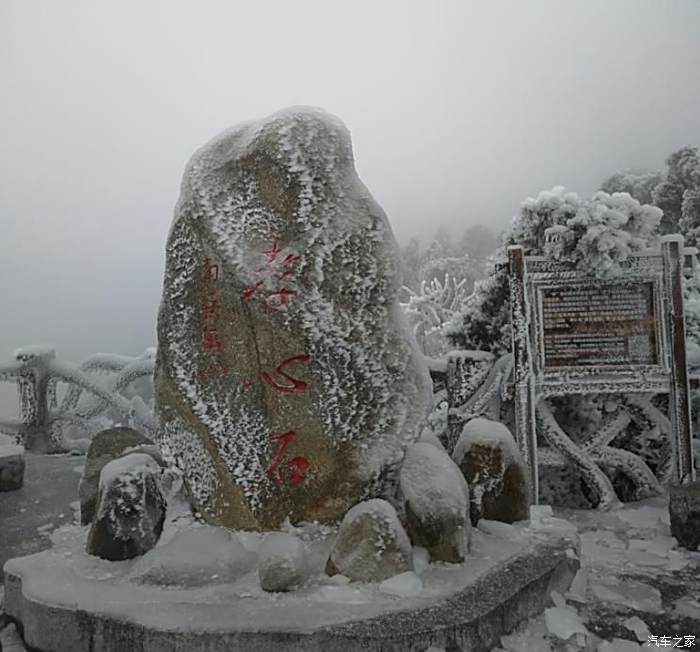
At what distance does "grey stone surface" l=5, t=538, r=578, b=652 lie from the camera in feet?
7.88

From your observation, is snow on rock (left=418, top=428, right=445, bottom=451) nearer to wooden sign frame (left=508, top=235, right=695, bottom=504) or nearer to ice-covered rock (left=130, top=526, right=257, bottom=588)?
ice-covered rock (left=130, top=526, right=257, bottom=588)

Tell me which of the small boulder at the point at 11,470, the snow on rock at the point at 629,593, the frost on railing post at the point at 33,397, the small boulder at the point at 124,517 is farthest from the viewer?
the frost on railing post at the point at 33,397

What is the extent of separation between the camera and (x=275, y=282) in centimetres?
326

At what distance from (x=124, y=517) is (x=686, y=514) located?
A: 3.41m

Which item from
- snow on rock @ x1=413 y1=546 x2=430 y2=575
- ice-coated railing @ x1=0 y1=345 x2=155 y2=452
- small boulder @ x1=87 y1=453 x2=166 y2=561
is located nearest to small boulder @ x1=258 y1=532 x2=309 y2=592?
snow on rock @ x1=413 y1=546 x2=430 y2=575

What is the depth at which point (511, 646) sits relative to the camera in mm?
2672

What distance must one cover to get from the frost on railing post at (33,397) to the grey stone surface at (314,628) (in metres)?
6.33

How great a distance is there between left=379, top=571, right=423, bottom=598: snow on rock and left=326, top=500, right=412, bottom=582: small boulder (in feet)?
0.08

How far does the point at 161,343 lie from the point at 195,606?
144 centimetres

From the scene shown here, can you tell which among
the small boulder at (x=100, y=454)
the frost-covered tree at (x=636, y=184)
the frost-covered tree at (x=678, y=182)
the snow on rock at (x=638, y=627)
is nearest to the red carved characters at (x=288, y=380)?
the small boulder at (x=100, y=454)

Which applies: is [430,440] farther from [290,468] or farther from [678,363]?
[678,363]

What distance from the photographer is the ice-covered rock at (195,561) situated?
2844mm

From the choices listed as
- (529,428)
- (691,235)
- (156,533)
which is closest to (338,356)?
(156,533)

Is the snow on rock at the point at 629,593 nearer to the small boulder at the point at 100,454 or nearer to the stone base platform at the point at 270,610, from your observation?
the stone base platform at the point at 270,610
